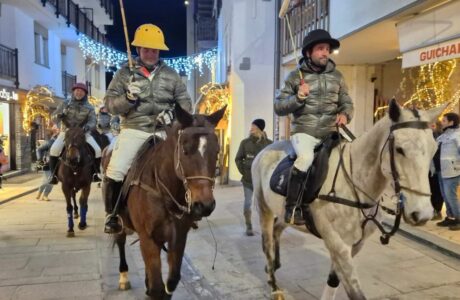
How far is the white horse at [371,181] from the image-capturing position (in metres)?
2.84

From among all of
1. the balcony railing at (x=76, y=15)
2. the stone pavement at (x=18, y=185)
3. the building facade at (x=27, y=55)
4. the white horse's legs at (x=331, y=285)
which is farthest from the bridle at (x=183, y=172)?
the balcony railing at (x=76, y=15)

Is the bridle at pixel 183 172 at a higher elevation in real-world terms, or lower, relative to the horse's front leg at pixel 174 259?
higher

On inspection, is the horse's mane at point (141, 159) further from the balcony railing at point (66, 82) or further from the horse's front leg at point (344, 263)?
the balcony railing at point (66, 82)

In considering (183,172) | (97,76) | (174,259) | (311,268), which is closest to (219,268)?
(311,268)

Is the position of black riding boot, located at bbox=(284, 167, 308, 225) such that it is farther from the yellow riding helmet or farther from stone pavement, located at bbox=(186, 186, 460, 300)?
the yellow riding helmet

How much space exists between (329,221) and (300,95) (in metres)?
1.19

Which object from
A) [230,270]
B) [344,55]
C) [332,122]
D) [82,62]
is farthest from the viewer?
[82,62]

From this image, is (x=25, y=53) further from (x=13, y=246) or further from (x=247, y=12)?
(x=13, y=246)

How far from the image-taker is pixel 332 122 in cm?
429

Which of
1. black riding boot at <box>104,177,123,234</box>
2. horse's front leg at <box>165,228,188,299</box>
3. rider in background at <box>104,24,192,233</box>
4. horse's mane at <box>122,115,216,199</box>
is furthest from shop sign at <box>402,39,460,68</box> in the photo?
black riding boot at <box>104,177,123,234</box>

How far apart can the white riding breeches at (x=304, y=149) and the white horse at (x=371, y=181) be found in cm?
22

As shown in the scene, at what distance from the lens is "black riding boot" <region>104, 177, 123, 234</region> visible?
13.6ft

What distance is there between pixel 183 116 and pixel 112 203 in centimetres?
156

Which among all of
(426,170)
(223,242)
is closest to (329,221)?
(426,170)
